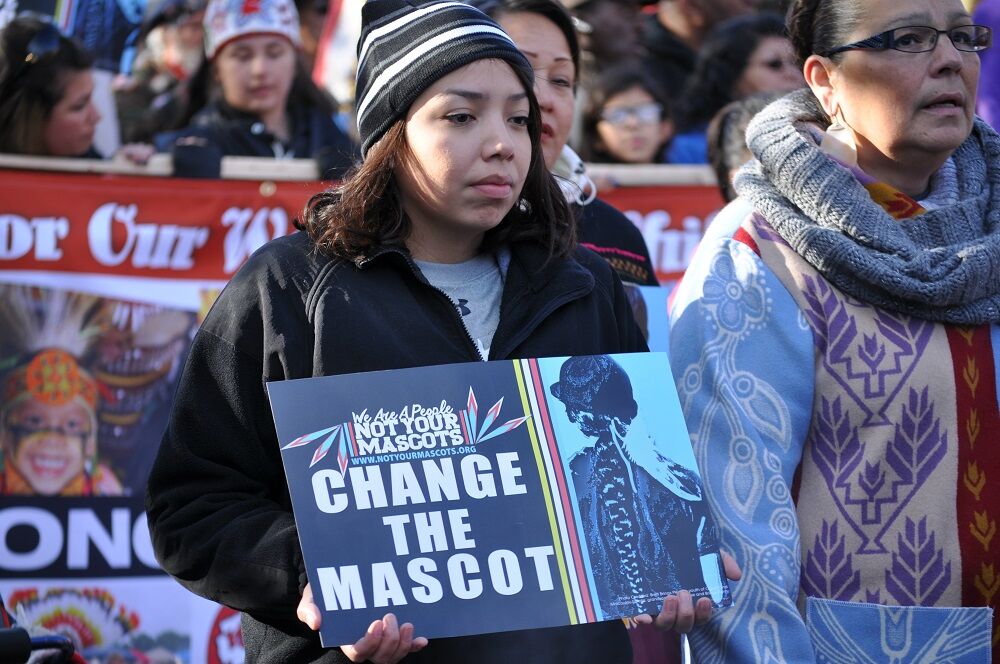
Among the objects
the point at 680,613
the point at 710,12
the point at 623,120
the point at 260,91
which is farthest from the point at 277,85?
the point at 680,613

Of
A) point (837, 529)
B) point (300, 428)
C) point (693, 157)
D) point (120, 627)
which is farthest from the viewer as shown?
point (693, 157)

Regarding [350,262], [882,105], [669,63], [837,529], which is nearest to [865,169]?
[882,105]

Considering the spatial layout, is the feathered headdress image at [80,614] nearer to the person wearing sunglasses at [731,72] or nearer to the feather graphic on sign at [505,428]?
the feather graphic on sign at [505,428]

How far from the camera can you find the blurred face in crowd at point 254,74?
20.1 feet

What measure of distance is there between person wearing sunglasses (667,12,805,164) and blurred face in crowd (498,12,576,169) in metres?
3.26

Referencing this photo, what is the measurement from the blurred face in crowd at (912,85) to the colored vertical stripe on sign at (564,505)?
91cm

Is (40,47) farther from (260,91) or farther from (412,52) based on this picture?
(412,52)

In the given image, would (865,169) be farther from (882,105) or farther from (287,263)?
(287,263)

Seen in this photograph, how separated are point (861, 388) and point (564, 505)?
64 centimetres

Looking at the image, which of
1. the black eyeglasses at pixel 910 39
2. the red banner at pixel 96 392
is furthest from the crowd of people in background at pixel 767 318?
the red banner at pixel 96 392

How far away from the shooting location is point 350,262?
8.31ft

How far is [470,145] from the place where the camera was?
8.23 feet

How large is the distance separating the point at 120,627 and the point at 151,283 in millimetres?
1189

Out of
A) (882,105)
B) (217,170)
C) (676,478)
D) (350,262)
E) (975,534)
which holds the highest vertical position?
(217,170)
